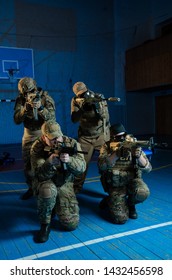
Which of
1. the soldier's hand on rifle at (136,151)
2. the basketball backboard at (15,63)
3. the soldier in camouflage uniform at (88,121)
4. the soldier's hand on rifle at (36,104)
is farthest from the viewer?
the basketball backboard at (15,63)

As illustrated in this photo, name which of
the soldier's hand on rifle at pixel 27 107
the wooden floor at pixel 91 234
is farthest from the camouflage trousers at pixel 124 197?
the soldier's hand on rifle at pixel 27 107

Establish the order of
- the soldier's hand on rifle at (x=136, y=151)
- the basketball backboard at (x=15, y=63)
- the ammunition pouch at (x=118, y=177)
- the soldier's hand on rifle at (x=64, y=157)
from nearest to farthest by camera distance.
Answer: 1. the soldier's hand on rifle at (x=64, y=157)
2. the soldier's hand on rifle at (x=136, y=151)
3. the ammunition pouch at (x=118, y=177)
4. the basketball backboard at (x=15, y=63)

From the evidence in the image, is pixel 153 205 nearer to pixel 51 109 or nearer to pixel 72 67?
pixel 51 109

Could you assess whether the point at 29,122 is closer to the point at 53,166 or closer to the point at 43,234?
the point at 53,166

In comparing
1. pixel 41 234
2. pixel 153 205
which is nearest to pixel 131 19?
pixel 153 205

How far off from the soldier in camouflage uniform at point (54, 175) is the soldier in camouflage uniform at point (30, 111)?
1.04 metres

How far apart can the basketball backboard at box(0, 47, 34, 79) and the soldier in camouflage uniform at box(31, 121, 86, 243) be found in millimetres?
10021

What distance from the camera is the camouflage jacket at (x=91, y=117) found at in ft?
14.4

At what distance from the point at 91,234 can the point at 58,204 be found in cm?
52

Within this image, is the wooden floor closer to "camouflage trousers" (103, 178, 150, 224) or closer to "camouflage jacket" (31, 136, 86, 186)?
"camouflage trousers" (103, 178, 150, 224)

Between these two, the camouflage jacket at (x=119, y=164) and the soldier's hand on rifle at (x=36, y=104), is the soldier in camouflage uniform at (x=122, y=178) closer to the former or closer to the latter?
the camouflage jacket at (x=119, y=164)

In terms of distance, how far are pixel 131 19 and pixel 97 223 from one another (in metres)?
13.9

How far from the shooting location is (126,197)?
3629 millimetres

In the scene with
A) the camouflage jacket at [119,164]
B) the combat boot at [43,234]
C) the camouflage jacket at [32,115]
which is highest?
the camouflage jacket at [32,115]
